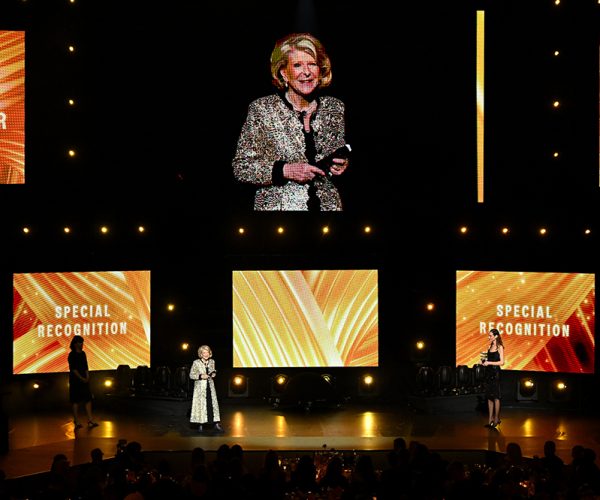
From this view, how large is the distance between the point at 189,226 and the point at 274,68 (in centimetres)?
252

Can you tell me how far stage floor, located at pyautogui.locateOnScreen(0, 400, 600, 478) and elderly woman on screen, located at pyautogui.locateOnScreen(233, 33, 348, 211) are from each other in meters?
2.99

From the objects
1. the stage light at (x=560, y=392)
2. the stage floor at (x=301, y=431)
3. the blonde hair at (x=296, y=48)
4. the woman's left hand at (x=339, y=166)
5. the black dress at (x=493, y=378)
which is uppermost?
the blonde hair at (x=296, y=48)

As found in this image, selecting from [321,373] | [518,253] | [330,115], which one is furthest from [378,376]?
[330,115]

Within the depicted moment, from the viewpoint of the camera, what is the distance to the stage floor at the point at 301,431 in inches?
539

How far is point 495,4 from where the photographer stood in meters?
17.0

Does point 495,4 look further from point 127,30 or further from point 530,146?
point 127,30

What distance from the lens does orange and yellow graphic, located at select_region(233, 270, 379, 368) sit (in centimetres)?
1705

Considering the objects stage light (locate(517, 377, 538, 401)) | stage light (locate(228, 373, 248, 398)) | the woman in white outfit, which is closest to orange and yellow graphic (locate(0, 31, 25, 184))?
the woman in white outfit

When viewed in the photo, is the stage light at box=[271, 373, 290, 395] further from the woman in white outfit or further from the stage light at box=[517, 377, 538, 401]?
the stage light at box=[517, 377, 538, 401]

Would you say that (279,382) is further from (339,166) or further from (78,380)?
(78,380)

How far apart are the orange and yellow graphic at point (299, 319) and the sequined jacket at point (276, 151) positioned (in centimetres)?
102

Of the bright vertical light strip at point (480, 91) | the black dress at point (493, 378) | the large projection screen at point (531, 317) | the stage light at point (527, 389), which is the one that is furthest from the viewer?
the bright vertical light strip at point (480, 91)

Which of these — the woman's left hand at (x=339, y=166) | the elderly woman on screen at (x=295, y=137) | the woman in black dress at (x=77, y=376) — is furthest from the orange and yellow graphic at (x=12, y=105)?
the woman's left hand at (x=339, y=166)

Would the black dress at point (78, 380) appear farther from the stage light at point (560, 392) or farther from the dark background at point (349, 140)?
the stage light at point (560, 392)
